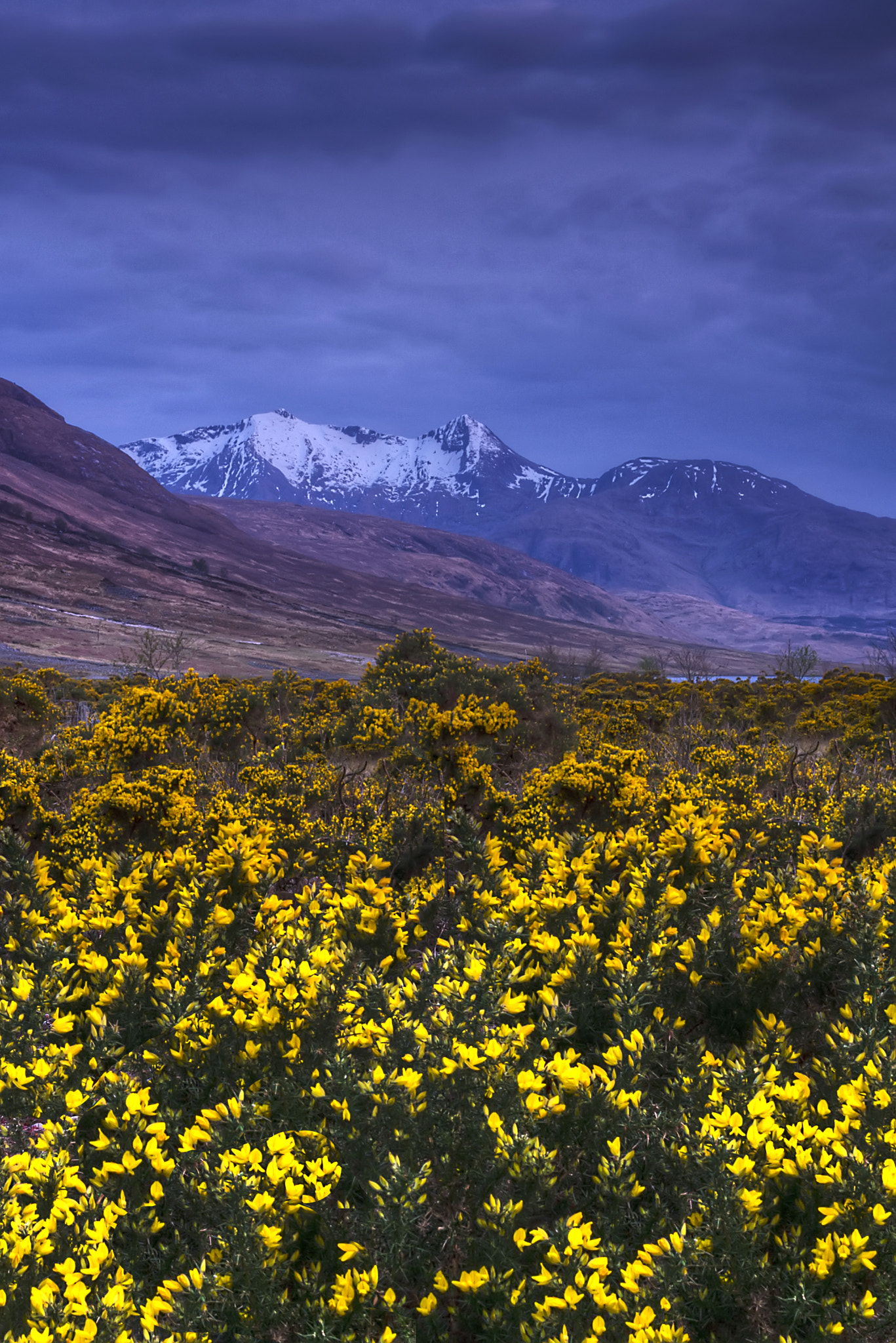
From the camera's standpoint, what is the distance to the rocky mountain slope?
66.3 meters

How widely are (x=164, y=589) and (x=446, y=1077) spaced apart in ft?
326

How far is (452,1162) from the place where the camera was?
2486 millimetres

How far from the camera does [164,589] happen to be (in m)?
94.5

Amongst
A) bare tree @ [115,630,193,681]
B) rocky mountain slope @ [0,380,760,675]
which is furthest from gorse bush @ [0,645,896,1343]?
rocky mountain slope @ [0,380,760,675]

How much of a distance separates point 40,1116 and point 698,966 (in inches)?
116

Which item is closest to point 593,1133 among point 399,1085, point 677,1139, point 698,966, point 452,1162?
point 677,1139

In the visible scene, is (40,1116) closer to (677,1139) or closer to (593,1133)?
(593,1133)

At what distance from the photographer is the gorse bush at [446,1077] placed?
212 centimetres

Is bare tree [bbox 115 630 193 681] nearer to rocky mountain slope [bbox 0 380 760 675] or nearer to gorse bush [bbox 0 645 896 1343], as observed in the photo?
rocky mountain slope [bbox 0 380 760 675]

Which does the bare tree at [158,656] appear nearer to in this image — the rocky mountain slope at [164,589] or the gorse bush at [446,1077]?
the rocky mountain slope at [164,589]

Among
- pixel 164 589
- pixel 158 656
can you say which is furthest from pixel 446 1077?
pixel 164 589

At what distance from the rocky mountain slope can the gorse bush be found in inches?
1854

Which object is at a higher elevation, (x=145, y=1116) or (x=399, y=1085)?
(x=399, y=1085)

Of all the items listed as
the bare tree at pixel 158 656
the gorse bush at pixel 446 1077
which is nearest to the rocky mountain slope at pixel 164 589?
the bare tree at pixel 158 656
